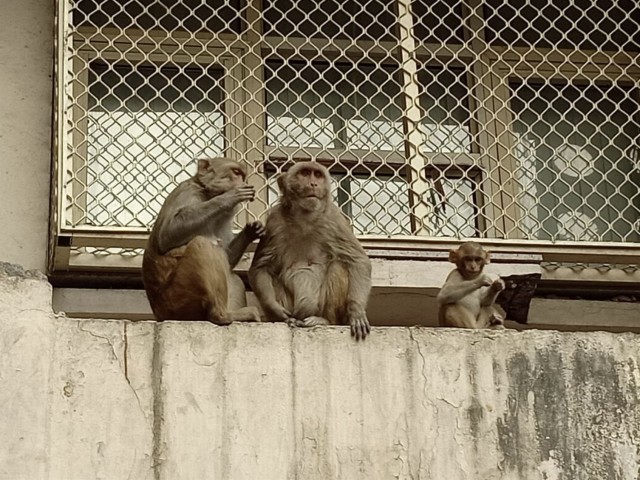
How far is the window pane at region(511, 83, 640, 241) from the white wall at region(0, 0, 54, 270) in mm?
2926

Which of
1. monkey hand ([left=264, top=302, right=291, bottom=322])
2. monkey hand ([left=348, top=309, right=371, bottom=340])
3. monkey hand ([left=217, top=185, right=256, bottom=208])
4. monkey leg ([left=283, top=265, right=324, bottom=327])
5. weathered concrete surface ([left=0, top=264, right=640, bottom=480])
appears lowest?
weathered concrete surface ([left=0, top=264, right=640, bottom=480])

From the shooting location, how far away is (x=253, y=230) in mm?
9320

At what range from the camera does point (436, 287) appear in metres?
10.4

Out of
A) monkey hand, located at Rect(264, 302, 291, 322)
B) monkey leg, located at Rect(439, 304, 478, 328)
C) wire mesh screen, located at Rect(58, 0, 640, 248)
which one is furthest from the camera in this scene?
wire mesh screen, located at Rect(58, 0, 640, 248)

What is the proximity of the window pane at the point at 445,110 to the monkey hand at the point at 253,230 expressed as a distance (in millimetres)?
2103

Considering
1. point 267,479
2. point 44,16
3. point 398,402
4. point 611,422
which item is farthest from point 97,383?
point 44,16

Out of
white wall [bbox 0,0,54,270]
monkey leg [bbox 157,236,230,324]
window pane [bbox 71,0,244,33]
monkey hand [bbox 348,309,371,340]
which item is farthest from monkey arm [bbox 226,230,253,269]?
window pane [bbox 71,0,244,33]

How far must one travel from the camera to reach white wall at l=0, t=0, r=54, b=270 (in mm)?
10758

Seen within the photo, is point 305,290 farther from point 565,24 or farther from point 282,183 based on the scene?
point 565,24

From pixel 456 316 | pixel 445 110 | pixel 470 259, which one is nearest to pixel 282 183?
pixel 470 259

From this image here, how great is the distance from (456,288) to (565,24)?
107 inches

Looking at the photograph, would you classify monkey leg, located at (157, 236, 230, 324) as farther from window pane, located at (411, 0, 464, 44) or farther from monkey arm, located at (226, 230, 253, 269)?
window pane, located at (411, 0, 464, 44)

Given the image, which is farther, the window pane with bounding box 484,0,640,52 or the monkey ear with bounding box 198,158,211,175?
the window pane with bounding box 484,0,640,52

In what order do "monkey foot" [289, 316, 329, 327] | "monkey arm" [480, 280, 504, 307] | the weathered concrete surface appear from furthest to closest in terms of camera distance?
"monkey arm" [480, 280, 504, 307] < "monkey foot" [289, 316, 329, 327] < the weathered concrete surface
